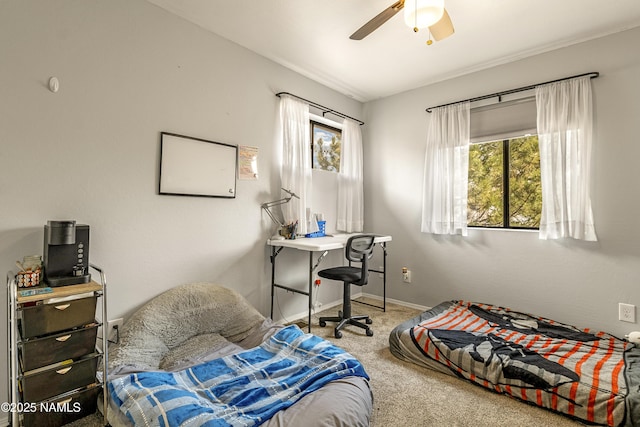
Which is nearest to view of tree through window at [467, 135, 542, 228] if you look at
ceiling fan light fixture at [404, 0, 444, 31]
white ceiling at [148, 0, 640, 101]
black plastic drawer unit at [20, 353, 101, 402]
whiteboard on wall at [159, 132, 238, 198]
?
white ceiling at [148, 0, 640, 101]

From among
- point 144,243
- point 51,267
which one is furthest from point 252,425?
point 144,243

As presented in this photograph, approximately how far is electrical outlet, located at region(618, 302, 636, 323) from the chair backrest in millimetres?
2074

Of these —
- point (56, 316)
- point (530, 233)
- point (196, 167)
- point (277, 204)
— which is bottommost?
point (56, 316)

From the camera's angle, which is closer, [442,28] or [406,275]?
[442,28]

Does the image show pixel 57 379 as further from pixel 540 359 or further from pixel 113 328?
pixel 540 359

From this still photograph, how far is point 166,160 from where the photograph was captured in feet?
7.70

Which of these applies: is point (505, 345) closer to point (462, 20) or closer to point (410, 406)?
point (410, 406)

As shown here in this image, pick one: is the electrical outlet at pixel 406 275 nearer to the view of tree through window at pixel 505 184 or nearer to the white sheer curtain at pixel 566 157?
the view of tree through window at pixel 505 184

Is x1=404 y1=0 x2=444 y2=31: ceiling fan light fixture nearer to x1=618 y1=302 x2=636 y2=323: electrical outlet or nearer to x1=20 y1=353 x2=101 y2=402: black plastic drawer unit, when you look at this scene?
x1=20 y1=353 x2=101 y2=402: black plastic drawer unit

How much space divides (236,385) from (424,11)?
2298 millimetres

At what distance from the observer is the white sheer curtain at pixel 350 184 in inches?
152

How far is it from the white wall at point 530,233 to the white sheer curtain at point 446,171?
0.53 feet


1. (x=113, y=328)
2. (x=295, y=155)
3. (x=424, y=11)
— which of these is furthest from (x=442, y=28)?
(x=113, y=328)

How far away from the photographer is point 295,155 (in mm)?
3188
